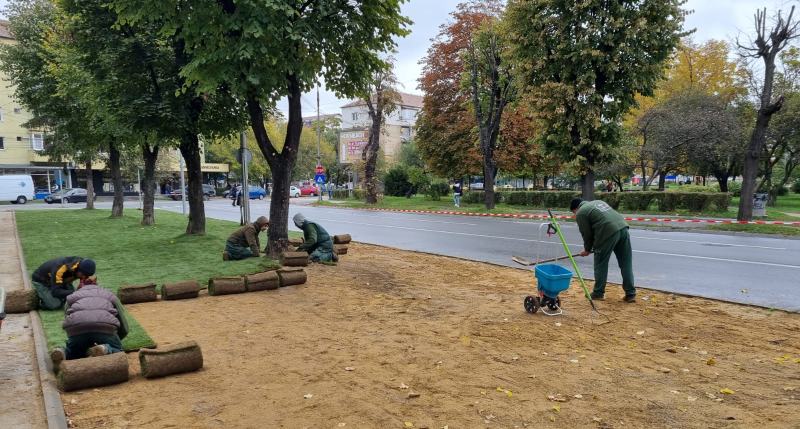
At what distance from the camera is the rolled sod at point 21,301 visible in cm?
702

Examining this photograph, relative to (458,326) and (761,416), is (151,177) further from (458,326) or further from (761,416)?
(761,416)

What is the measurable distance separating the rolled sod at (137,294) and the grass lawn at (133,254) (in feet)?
2.80

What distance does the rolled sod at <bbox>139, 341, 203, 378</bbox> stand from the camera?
4879 mm

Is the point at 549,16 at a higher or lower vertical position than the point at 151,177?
higher

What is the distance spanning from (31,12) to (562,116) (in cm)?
2407

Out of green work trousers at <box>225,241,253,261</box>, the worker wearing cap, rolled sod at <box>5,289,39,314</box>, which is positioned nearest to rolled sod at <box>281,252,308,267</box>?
green work trousers at <box>225,241,253,261</box>

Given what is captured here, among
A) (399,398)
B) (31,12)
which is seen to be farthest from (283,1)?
(31,12)

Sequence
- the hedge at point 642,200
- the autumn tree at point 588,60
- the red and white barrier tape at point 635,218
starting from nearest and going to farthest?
the red and white barrier tape at point 635,218 < the autumn tree at point 588,60 < the hedge at point 642,200

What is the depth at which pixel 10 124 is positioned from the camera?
50125mm

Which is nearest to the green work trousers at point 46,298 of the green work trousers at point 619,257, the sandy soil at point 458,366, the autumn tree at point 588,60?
the sandy soil at point 458,366

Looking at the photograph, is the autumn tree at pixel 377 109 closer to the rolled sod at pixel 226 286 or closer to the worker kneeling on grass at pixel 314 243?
the worker kneeling on grass at pixel 314 243

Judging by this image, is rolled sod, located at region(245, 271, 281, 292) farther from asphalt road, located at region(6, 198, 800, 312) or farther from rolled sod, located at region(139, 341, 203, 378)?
asphalt road, located at region(6, 198, 800, 312)

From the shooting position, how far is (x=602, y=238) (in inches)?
309

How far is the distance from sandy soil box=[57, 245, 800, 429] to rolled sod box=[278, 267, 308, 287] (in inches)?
34.9
